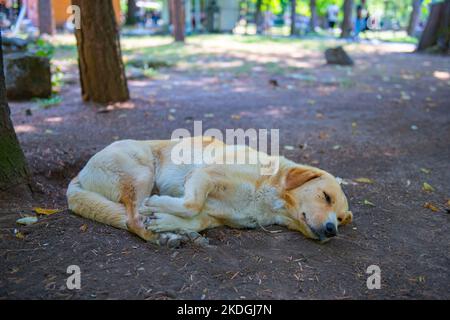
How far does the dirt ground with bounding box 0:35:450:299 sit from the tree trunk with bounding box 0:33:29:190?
18 cm

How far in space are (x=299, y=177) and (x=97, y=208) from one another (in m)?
1.97

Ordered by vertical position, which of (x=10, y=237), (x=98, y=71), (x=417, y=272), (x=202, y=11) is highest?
(x=202, y=11)

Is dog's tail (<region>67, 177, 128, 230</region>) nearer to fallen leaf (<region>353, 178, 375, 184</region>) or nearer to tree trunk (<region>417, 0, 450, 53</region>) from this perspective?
fallen leaf (<region>353, 178, 375, 184</region>)

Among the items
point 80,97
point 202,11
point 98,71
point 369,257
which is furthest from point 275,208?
point 202,11

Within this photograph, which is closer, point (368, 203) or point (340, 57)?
point (368, 203)

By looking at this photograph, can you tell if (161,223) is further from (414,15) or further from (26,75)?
(414,15)

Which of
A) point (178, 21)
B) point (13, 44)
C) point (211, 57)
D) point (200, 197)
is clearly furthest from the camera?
point (178, 21)

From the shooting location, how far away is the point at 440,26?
64.6ft

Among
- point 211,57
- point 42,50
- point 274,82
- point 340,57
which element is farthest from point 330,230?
point 211,57

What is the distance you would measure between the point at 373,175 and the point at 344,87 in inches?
265

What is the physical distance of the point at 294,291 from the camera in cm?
326

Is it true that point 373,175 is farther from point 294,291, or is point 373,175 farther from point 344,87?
point 344,87

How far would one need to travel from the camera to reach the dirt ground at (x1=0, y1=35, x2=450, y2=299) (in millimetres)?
3293

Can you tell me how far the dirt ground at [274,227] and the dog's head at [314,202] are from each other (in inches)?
6.1
